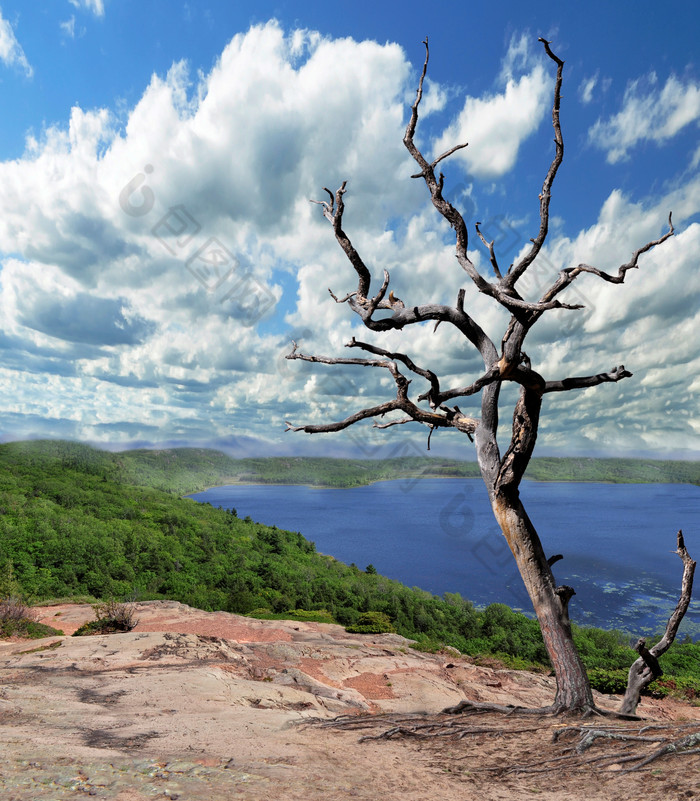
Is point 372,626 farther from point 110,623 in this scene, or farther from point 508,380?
point 508,380

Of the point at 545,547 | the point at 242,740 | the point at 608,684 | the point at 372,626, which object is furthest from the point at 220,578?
the point at 545,547

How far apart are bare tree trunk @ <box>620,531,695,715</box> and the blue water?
46.2 metres

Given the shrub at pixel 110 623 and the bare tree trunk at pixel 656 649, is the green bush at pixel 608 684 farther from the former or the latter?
the shrub at pixel 110 623

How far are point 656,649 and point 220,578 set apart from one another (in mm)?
37950

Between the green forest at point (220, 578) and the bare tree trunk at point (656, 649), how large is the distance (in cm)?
1404

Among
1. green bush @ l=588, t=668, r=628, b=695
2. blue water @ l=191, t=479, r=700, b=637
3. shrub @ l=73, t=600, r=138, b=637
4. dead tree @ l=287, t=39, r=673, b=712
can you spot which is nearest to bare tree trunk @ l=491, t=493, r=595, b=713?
dead tree @ l=287, t=39, r=673, b=712

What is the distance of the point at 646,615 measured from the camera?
1908 inches


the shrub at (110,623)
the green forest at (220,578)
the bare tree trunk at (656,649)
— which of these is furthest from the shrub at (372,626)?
the bare tree trunk at (656,649)

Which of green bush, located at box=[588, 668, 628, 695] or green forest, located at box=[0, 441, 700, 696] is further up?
green forest, located at box=[0, 441, 700, 696]

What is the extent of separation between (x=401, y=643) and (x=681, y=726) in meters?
16.1

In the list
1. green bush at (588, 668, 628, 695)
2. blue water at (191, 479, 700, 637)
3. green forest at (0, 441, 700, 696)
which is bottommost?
green bush at (588, 668, 628, 695)

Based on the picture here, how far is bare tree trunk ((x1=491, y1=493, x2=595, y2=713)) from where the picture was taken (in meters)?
5.60

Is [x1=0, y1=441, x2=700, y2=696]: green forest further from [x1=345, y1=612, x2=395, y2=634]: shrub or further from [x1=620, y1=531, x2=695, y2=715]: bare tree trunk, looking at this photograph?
[x1=620, y1=531, x2=695, y2=715]: bare tree trunk

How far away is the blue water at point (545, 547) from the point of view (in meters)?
55.3
